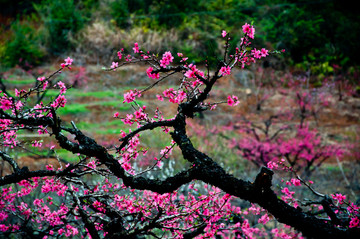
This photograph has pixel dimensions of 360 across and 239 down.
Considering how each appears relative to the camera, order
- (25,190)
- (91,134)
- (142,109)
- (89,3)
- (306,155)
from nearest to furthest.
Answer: (142,109) → (25,190) → (306,155) → (91,134) → (89,3)

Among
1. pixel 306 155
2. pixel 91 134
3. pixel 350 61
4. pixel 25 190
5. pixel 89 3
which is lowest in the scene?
pixel 25 190

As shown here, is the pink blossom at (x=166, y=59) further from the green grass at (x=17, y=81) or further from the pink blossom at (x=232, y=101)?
the green grass at (x=17, y=81)

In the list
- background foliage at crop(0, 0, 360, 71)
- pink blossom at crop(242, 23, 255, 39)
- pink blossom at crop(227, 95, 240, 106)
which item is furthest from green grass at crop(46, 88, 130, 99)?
pink blossom at crop(242, 23, 255, 39)

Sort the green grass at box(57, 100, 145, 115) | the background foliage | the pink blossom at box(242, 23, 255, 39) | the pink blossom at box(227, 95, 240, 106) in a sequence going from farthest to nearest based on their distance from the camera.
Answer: the background foliage < the green grass at box(57, 100, 145, 115) < the pink blossom at box(227, 95, 240, 106) < the pink blossom at box(242, 23, 255, 39)

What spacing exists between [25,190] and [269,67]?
1457cm

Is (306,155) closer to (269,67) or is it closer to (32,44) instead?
(269,67)

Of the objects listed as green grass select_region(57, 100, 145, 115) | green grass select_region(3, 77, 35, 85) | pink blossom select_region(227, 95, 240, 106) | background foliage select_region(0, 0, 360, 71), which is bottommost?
pink blossom select_region(227, 95, 240, 106)

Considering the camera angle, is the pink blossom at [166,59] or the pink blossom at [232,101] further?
the pink blossom at [232,101]

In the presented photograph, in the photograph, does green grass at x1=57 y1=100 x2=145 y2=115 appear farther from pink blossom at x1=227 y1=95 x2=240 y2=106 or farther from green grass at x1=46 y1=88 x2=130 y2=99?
pink blossom at x1=227 y1=95 x2=240 y2=106

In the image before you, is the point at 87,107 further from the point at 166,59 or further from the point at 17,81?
the point at 166,59

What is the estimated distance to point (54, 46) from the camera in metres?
16.2

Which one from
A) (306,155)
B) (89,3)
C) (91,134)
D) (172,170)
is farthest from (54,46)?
(306,155)

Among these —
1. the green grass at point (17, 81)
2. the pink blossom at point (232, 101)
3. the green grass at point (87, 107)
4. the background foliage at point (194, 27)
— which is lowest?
the pink blossom at point (232, 101)

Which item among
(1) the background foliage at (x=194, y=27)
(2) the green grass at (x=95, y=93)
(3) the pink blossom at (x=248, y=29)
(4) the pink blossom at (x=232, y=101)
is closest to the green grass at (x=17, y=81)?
(2) the green grass at (x=95, y=93)
